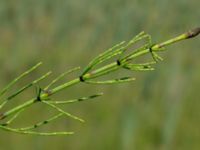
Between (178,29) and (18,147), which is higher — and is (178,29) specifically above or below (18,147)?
above

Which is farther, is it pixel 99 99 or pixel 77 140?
pixel 99 99

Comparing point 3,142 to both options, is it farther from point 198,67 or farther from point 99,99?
point 198,67

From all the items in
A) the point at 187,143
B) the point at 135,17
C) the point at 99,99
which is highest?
the point at 135,17

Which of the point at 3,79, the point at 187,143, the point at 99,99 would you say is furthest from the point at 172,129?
the point at 3,79

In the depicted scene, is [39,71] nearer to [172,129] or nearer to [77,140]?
[77,140]

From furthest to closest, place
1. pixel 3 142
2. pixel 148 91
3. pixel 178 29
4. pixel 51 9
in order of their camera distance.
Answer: pixel 51 9, pixel 178 29, pixel 148 91, pixel 3 142

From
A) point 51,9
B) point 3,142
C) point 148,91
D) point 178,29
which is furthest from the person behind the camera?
point 51,9
